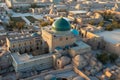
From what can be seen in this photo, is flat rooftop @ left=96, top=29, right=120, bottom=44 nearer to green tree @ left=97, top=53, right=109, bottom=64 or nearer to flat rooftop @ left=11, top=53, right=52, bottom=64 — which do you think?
green tree @ left=97, top=53, right=109, bottom=64

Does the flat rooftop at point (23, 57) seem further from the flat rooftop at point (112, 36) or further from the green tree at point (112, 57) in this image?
the flat rooftop at point (112, 36)

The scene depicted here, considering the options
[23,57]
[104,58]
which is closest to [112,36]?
[104,58]

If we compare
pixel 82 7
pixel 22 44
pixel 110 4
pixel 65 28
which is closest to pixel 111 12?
pixel 82 7

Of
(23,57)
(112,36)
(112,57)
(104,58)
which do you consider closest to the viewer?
(23,57)

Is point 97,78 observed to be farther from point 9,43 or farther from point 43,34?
point 9,43

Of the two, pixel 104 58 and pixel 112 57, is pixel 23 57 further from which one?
pixel 112 57

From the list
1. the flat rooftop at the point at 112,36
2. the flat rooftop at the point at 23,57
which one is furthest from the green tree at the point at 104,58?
the flat rooftop at the point at 23,57

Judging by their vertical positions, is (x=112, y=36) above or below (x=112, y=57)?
above

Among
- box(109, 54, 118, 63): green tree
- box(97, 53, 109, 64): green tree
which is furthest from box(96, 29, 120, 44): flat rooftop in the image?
box(97, 53, 109, 64): green tree

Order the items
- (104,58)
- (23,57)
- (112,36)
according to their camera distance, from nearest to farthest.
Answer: (23,57), (104,58), (112,36)
